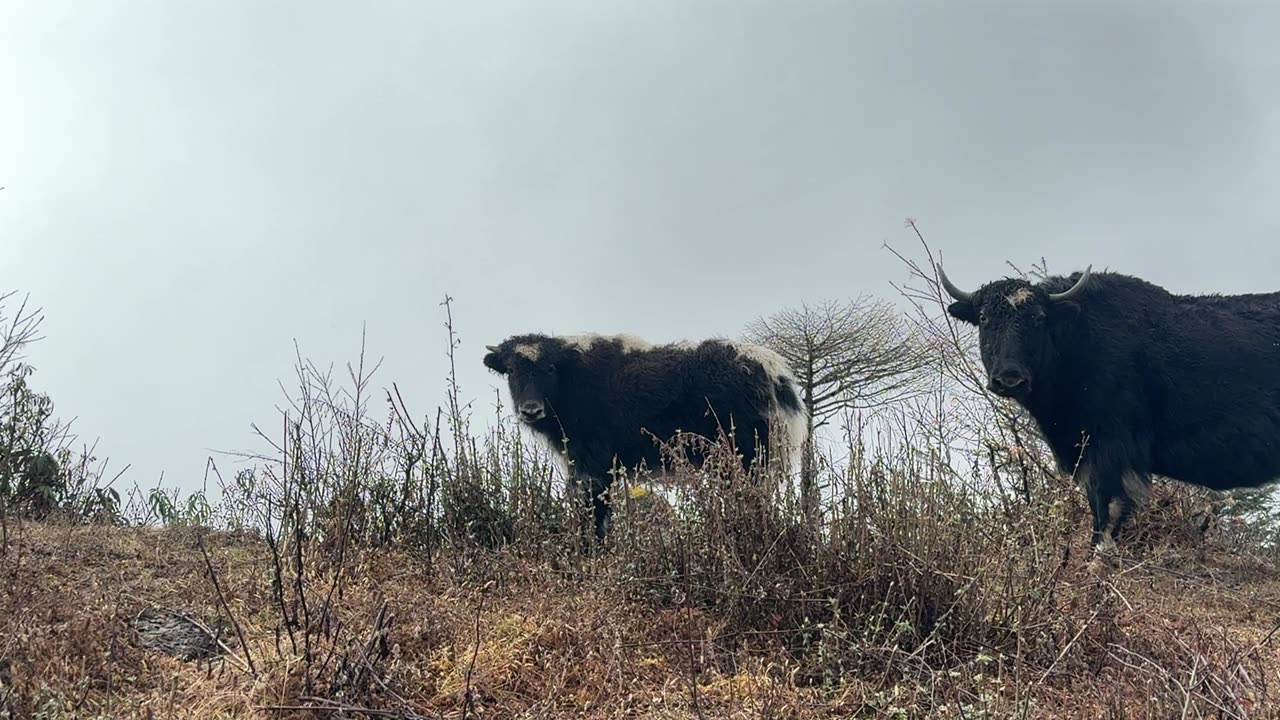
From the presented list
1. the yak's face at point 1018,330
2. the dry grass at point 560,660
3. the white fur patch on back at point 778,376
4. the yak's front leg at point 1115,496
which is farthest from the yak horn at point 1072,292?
the dry grass at point 560,660

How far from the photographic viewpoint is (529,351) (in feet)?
34.3

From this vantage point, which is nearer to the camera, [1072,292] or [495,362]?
[1072,292]

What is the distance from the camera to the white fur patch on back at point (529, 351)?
410 inches

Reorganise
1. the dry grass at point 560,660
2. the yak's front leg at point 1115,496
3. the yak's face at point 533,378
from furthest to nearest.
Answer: the yak's face at point 533,378 → the yak's front leg at point 1115,496 → the dry grass at point 560,660

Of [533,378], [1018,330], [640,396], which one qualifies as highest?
[533,378]

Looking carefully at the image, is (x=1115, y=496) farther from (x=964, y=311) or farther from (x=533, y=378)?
(x=533, y=378)

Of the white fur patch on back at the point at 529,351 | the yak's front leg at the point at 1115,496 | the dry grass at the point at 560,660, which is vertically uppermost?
the white fur patch on back at the point at 529,351

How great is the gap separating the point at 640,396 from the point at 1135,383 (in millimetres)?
4799

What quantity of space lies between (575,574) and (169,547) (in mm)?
3202

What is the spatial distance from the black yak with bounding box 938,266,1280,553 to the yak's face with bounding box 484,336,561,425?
4506 mm

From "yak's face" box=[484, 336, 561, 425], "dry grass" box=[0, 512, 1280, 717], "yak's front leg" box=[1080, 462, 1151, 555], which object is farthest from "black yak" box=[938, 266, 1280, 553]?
"yak's face" box=[484, 336, 561, 425]

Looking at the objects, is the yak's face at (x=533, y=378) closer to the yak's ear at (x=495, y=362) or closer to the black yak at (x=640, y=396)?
the black yak at (x=640, y=396)

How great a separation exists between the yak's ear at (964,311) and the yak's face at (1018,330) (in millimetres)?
275

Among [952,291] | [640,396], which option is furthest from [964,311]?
[640,396]
